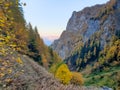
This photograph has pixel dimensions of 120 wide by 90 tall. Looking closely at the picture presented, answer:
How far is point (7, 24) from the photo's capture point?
5.29 metres

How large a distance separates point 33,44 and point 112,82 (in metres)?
118

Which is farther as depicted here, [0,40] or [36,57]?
[36,57]

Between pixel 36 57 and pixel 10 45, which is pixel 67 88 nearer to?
pixel 10 45

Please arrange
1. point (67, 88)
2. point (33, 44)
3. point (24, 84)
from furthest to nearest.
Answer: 1. point (33, 44)
2. point (24, 84)
3. point (67, 88)

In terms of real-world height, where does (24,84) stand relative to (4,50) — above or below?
above

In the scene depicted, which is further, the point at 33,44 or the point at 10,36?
the point at 33,44

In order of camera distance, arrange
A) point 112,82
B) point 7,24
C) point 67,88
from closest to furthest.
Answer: point 7,24
point 67,88
point 112,82

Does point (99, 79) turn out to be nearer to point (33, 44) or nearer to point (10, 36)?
point (33, 44)

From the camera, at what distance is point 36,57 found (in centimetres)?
7569

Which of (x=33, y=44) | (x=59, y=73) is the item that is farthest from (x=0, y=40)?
(x=59, y=73)

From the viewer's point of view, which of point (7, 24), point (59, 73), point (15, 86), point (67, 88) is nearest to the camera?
point (7, 24)

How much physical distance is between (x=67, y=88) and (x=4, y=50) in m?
5.08

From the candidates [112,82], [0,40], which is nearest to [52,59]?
[112,82]

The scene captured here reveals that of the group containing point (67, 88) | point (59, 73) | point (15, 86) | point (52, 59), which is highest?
point (52, 59)
